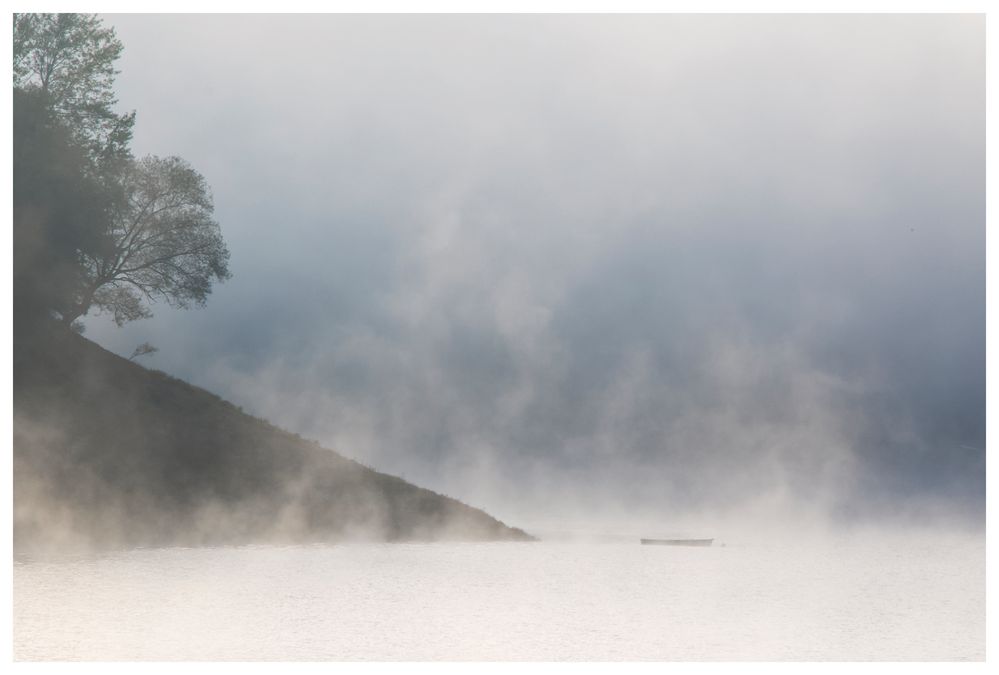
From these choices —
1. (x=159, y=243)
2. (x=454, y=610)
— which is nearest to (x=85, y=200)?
(x=159, y=243)

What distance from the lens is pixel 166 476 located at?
177 feet

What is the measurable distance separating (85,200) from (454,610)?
112ft

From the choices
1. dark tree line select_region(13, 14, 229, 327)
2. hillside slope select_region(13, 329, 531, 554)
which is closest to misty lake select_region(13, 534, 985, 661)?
hillside slope select_region(13, 329, 531, 554)

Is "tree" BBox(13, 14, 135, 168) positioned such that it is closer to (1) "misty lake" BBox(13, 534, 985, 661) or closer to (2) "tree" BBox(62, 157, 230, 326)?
(2) "tree" BBox(62, 157, 230, 326)

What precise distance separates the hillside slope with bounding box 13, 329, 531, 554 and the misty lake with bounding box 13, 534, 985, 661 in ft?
13.1

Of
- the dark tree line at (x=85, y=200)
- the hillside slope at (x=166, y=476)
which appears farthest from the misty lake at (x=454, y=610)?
the dark tree line at (x=85, y=200)

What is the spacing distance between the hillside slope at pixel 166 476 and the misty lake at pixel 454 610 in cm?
398

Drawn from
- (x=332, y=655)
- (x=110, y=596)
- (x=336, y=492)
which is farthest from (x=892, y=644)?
(x=336, y=492)

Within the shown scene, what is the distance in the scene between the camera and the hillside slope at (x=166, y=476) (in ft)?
160

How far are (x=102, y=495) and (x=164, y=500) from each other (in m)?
3.31

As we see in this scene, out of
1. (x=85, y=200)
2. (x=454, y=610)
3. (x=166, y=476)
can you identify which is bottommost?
(x=454, y=610)

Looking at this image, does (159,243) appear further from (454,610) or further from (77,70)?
(454,610)

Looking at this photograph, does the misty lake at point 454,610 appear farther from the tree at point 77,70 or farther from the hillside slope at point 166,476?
the tree at point 77,70

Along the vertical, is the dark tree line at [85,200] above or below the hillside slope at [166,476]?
above
